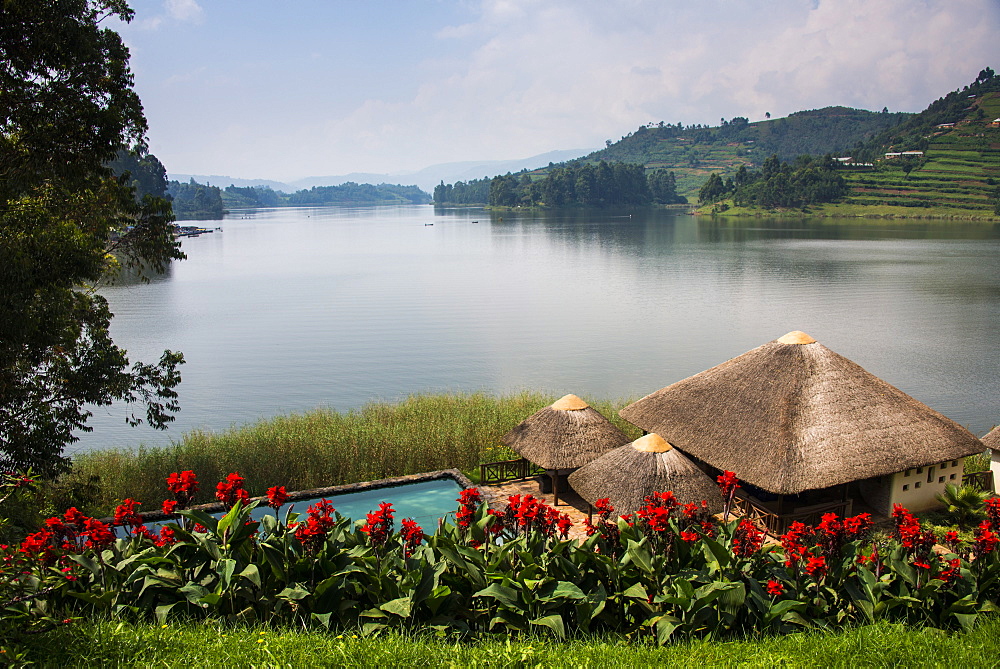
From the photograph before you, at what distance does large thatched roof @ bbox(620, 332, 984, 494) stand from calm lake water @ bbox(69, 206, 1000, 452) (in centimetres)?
851

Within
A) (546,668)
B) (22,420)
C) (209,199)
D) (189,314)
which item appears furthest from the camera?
(209,199)

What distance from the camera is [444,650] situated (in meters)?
4.48

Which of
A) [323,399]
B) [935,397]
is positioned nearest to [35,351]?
[323,399]

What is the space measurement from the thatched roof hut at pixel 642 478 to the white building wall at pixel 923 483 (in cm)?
306

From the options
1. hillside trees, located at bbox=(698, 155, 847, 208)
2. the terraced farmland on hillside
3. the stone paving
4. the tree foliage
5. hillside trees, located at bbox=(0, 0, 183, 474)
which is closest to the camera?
hillside trees, located at bbox=(0, 0, 183, 474)

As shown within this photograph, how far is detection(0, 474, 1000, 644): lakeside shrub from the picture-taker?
16.4 ft

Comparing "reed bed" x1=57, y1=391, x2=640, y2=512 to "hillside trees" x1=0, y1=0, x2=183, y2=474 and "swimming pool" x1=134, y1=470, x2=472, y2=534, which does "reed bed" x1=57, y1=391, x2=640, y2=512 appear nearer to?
"swimming pool" x1=134, y1=470, x2=472, y2=534

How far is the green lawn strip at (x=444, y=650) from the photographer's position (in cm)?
421

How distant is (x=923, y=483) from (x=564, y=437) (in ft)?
18.9

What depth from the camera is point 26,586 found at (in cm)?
469

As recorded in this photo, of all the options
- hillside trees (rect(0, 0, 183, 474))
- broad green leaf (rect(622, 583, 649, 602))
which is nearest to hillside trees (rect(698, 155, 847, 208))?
hillside trees (rect(0, 0, 183, 474))

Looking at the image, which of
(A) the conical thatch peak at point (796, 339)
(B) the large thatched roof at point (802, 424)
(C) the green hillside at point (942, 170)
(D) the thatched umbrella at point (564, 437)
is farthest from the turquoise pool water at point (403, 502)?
(C) the green hillside at point (942, 170)

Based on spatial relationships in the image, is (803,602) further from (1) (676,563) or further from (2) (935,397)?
(2) (935,397)

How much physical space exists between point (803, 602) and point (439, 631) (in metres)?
2.71
